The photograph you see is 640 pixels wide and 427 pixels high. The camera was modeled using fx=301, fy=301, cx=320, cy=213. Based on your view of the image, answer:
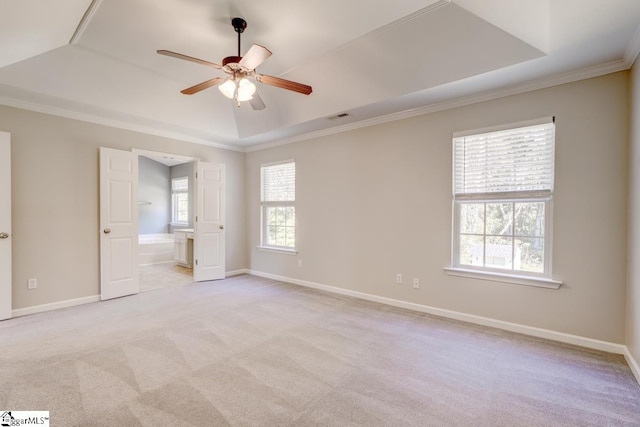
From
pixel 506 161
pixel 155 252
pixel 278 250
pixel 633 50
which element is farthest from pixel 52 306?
pixel 633 50

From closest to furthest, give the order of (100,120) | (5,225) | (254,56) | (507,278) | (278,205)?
(254,56)
(507,278)
(5,225)
(100,120)
(278,205)

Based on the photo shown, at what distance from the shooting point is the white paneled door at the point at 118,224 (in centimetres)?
422

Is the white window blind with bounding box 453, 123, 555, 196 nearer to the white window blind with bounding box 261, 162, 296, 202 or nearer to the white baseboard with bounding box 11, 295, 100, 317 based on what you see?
the white window blind with bounding box 261, 162, 296, 202

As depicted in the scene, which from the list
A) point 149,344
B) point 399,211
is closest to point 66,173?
point 149,344

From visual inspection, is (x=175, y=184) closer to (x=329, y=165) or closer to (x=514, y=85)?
(x=329, y=165)

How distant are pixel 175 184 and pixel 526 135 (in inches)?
343

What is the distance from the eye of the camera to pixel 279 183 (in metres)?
5.55

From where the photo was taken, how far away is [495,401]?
2.02m

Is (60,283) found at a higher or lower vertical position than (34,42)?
lower

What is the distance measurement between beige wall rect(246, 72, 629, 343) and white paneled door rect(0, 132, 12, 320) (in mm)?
3383

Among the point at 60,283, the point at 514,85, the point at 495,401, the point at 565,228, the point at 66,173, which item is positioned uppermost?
the point at 514,85

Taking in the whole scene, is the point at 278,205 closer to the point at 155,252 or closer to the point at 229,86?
the point at 229,86

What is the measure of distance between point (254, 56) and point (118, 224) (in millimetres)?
3481

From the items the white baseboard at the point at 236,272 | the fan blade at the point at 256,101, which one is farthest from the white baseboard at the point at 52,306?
the fan blade at the point at 256,101
